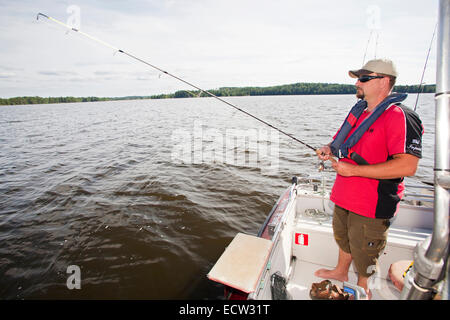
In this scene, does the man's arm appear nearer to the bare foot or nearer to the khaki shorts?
the khaki shorts

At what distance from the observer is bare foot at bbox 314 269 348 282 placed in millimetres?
2878

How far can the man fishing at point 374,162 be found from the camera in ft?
6.23

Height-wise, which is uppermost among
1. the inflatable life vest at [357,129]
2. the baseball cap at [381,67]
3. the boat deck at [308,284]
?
the baseball cap at [381,67]

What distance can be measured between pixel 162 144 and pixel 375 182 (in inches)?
486

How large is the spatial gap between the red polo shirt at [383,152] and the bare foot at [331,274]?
1102mm

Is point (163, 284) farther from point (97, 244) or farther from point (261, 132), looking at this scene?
point (261, 132)

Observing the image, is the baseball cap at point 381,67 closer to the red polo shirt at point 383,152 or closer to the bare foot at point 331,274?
the red polo shirt at point 383,152

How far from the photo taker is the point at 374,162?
2156mm

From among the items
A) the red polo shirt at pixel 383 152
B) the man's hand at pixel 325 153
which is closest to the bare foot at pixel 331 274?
the red polo shirt at pixel 383 152

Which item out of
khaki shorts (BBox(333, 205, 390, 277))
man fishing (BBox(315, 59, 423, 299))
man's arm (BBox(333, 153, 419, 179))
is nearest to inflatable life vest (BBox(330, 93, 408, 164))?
man fishing (BBox(315, 59, 423, 299))

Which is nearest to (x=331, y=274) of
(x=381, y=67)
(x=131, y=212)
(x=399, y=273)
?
(x=399, y=273)

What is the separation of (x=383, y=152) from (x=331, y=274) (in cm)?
184
